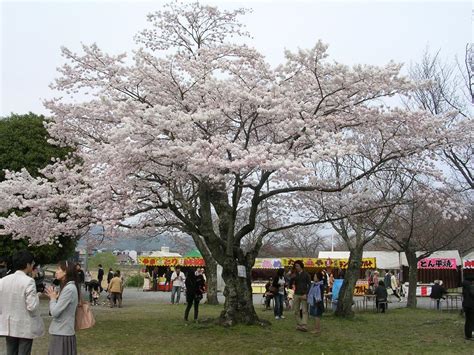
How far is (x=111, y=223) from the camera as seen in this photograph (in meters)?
11.0

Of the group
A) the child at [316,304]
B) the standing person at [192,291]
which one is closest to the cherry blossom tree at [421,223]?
the child at [316,304]

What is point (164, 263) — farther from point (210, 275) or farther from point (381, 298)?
point (381, 298)

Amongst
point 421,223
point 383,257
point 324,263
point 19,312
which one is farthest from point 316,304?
point 383,257

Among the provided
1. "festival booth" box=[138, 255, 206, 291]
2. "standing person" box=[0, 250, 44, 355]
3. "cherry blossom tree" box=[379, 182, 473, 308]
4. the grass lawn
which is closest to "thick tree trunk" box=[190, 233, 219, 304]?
the grass lawn

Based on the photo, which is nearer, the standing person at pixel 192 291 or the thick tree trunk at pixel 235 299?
the thick tree trunk at pixel 235 299

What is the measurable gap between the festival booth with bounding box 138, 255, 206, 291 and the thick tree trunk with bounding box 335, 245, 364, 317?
20.0 m

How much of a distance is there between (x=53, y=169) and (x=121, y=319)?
497cm

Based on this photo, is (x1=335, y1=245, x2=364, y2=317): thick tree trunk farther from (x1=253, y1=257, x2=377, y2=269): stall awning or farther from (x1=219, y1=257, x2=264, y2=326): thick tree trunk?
(x1=253, y1=257, x2=377, y2=269): stall awning

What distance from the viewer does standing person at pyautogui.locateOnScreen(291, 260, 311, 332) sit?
12844mm

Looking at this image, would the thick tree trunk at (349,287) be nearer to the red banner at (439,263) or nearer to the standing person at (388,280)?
the standing person at (388,280)

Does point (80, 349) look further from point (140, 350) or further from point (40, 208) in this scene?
point (40, 208)

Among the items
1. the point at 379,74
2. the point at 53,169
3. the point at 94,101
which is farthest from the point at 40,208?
the point at 379,74

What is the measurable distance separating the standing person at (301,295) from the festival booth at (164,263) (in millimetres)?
23382

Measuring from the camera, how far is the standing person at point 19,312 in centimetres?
608
